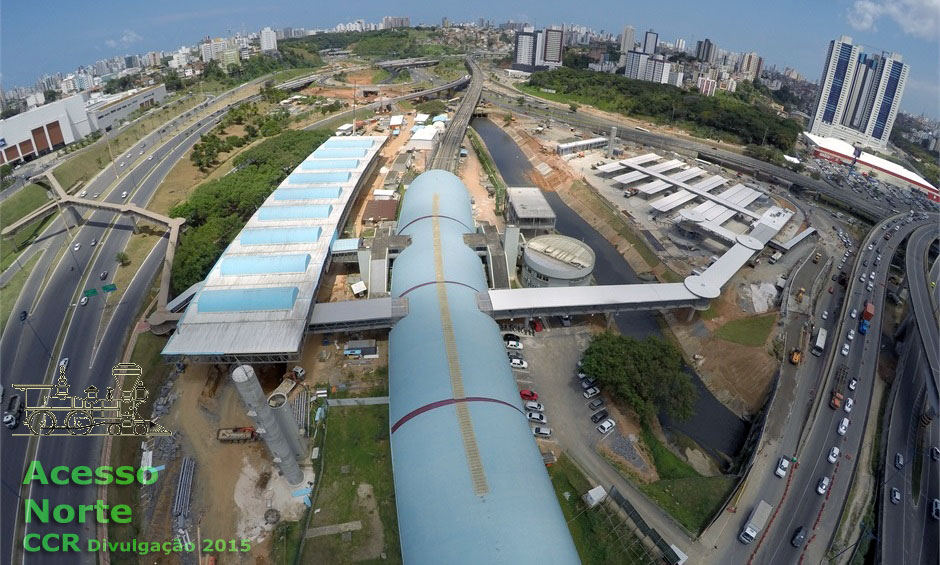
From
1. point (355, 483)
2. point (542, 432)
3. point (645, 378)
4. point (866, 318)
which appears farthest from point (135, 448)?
point (866, 318)

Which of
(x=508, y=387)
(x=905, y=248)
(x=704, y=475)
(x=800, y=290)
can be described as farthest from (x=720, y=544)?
(x=905, y=248)

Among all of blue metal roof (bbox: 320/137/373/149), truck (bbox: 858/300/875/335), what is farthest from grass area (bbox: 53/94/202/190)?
truck (bbox: 858/300/875/335)

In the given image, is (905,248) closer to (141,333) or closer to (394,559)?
(394,559)

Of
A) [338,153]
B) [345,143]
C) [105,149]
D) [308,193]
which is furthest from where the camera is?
[105,149]

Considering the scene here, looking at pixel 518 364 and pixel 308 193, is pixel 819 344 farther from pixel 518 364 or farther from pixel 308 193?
pixel 308 193

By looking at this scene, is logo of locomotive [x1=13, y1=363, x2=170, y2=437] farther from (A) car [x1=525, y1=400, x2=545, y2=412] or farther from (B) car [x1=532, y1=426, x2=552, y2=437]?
(B) car [x1=532, y1=426, x2=552, y2=437]

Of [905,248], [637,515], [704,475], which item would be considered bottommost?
[704,475]
